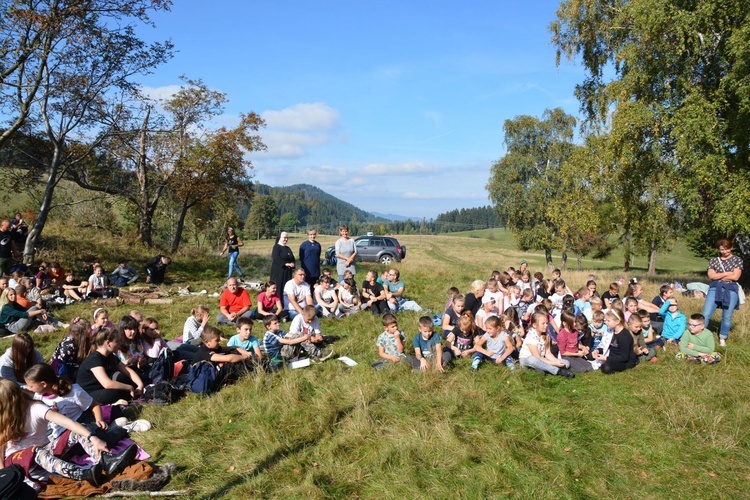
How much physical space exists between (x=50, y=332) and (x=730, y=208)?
15.5 m

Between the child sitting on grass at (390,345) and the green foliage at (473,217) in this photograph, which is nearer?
the child sitting on grass at (390,345)

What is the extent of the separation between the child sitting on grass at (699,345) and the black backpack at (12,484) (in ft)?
25.0

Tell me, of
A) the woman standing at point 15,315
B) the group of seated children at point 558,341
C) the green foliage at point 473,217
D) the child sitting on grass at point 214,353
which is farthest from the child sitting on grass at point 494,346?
the green foliage at point 473,217

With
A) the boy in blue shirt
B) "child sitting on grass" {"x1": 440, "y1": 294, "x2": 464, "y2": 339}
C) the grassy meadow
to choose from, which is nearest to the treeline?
"child sitting on grass" {"x1": 440, "y1": 294, "x2": 464, "y2": 339}

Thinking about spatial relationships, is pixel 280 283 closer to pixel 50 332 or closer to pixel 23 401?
pixel 50 332

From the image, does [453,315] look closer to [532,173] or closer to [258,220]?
[532,173]

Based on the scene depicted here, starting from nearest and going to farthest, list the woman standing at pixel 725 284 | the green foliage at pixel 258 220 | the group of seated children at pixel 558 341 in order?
the group of seated children at pixel 558 341 → the woman standing at pixel 725 284 → the green foliage at pixel 258 220

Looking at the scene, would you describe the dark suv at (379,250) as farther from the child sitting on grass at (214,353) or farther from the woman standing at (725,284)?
the child sitting on grass at (214,353)

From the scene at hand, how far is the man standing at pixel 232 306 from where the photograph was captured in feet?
29.7

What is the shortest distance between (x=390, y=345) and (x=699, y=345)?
4.37 metres

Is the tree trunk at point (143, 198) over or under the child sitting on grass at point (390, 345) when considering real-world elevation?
over

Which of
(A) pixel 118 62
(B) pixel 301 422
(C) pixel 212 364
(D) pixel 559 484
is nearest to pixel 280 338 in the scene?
(C) pixel 212 364

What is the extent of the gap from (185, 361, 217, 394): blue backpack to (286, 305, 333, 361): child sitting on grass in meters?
1.53

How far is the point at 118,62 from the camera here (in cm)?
1403
